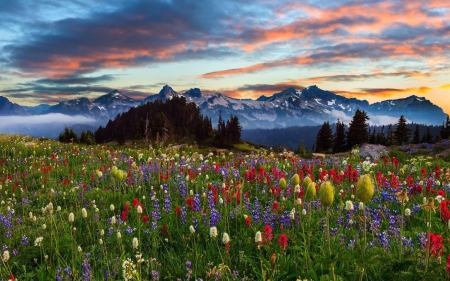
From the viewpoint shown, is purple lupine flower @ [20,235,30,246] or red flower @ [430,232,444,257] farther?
purple lupine flower @ [20,235,30,246]

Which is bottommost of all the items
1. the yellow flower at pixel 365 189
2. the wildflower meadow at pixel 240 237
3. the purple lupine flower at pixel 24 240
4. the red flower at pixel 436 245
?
the purple lupine flower at pixel 24 240

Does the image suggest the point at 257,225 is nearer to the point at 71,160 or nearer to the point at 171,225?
the point at 171,225

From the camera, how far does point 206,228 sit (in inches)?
205

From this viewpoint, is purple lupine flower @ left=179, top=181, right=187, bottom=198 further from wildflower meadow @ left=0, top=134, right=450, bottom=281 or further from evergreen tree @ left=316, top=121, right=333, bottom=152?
evergreen tree @ left=316, top=121, right=333, bottom=152

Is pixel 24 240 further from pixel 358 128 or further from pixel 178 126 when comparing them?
pixel 178 126

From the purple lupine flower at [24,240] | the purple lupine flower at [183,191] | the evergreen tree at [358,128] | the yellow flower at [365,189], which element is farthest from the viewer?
the evergreen tree at [358,128]

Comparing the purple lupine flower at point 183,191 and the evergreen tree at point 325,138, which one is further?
the evergreen tree at point 325,138

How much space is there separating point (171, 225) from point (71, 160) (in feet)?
33.9

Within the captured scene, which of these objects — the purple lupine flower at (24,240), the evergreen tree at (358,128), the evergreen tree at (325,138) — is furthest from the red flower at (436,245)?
the evergreen tree at (325,138)

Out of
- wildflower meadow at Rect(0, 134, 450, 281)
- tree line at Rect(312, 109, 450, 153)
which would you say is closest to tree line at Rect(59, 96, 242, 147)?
tree line at Rect(312, 109, 450, 153)

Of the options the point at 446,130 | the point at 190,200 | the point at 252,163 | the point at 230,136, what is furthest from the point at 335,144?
the point at 190,200

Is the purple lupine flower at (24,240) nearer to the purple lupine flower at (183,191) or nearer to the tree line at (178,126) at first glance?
the purple lupine flower at (183,191)

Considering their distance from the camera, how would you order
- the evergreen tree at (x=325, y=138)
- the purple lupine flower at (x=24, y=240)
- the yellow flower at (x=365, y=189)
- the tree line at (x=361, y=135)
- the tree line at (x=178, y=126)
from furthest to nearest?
the tree line at (x=178, y=126), the evergreen tree at (x=325, y=138), the tree line at (x=361, y=135), the purple lupine flower at (x=24, y=240), the yellow flower at (x=365, y=189)

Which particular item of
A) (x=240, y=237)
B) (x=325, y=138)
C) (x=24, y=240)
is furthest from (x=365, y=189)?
(x=325, y=138)
